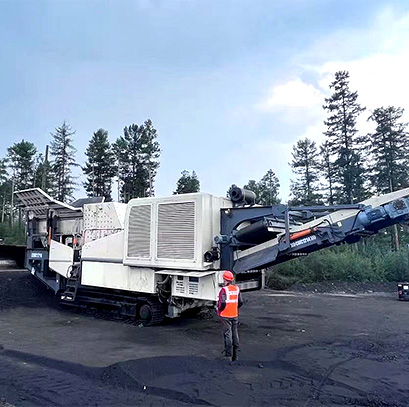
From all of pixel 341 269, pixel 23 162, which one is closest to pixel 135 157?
pixel 23 162

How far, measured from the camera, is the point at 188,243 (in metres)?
8.38

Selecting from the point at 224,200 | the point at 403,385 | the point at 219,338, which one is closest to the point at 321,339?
the point at 219,338

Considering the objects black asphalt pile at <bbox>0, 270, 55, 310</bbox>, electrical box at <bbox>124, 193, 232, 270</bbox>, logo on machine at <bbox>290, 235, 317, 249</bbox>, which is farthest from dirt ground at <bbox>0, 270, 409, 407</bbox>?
logo on machine at <bbox>290, 235, 317, 249</bbox>

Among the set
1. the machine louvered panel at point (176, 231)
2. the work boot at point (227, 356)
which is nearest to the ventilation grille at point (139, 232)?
the machine louvered panel at point (176, 231)

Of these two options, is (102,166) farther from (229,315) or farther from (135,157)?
(229,315)

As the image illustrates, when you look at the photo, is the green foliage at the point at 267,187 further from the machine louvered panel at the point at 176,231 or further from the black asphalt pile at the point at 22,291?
the machine louvered panel at the point at 176,231

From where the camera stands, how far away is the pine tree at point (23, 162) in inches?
1826

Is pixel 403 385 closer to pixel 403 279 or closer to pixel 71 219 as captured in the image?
pixel 71 219

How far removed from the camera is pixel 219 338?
26.8 ft

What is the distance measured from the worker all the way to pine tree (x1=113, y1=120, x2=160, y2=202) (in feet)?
107

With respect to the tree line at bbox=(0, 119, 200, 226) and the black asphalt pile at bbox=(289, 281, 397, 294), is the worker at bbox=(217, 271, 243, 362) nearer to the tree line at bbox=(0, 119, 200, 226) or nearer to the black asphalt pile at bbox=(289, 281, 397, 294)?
the black asphalt pile at bbox=(289, 281, 397, 294)

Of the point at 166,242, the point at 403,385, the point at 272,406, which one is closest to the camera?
the point at 272,406

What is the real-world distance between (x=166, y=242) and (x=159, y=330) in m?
1.98

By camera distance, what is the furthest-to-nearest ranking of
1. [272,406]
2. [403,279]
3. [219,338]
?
[403,279], [219,338], [272,406]
